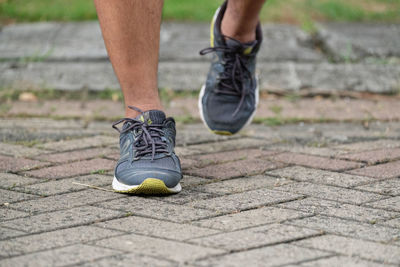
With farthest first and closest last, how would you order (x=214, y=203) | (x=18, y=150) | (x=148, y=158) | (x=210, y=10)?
(x=210, y=10), (x=18, y=150), (x=148, y=158), (x=214, y=203)

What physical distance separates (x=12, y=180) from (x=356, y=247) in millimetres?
1136

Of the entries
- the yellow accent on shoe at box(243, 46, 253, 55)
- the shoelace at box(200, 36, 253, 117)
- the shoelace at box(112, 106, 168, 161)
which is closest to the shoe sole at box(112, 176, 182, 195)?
the shoelace at box(112, 106, 168, 161)

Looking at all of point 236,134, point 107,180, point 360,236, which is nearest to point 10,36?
point 236,134

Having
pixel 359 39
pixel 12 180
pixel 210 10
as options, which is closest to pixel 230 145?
pixel 12 180

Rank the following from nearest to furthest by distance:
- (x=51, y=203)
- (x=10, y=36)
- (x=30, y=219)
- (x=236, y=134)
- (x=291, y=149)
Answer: (x=30, y=219)
(x=51, y=203)
(x=291, y=149)
(x=236, y=134)
(x=10, y=36)

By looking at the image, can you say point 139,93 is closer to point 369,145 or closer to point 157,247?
point 157,247

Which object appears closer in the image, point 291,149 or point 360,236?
Result: point 360,236

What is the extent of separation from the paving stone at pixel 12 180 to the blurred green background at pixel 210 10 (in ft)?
8.98

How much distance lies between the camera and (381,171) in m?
2.04

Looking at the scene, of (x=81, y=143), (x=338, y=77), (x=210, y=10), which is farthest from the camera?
(x=210, y=10)

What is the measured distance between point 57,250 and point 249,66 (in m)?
1.26

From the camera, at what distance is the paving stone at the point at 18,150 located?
2213mm

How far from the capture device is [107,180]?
1.95 m

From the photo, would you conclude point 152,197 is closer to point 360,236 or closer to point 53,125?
point 360,236
